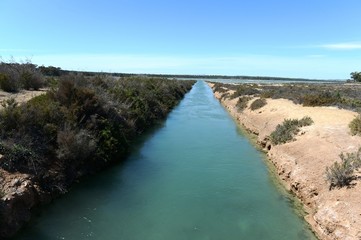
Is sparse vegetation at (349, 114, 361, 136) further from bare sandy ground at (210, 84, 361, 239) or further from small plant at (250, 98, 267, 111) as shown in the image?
small plant at (250, 98, 267, 111)

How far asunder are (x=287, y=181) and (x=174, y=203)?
5.83 metres

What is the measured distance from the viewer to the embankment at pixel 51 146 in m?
11.2

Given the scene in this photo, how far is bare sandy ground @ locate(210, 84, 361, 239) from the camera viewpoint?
10547 mm

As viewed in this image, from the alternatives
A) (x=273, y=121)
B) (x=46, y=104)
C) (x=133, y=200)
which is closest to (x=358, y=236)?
(x=133, y=200)

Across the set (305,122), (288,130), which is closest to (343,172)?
(288,130)

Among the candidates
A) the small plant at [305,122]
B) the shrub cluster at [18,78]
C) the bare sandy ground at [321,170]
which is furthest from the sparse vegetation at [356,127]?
the shrub cluster at [18,78]

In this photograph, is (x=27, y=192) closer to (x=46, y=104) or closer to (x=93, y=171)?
(x=93, y=171)

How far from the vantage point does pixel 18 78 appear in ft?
83.2

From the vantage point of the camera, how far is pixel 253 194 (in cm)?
1432

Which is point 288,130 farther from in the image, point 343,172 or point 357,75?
point 357,75

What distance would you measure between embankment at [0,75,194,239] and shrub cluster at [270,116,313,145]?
909cm

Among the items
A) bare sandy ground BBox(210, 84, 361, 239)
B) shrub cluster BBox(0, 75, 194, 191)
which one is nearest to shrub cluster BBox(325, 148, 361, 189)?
bare sandy ground BBox(210, 84, 361, 239)

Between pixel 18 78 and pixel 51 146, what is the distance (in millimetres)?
13469

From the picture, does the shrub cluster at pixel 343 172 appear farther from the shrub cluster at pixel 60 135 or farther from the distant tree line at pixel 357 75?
the distant tree line at pixel 357 75
